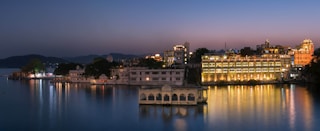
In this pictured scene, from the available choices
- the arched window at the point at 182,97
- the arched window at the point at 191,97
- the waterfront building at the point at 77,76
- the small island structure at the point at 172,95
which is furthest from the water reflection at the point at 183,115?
the waterfront building at the point at 77,76

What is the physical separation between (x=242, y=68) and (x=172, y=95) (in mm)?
28432

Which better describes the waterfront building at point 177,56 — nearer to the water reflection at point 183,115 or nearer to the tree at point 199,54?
the tree at point 199,54

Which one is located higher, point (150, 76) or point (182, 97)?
point (150, 76)

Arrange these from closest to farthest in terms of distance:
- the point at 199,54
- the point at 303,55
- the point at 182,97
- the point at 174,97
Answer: the point at 174,97 → the point at 182,97 → the point at 303,55 → the point at 199,54

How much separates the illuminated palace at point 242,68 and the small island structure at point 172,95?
25259mm

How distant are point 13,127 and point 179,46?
58294mm

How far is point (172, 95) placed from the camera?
26.1 m

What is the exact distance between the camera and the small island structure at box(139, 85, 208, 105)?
84.1ft

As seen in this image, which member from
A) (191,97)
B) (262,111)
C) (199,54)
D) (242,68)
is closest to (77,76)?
(199,54)

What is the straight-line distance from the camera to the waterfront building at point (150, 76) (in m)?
46.3

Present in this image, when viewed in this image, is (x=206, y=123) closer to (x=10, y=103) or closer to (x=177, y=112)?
(x=177, y=112)

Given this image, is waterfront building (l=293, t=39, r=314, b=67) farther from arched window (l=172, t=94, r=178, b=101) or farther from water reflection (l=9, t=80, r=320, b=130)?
arched window (l=172, t=94, r=178, b=101)

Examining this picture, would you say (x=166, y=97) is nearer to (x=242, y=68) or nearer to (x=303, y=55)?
(x=242, y=68)

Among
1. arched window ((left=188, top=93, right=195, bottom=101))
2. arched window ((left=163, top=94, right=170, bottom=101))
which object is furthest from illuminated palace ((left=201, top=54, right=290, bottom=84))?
arched window ((left=163, top=94, right=170, bottom=101))
